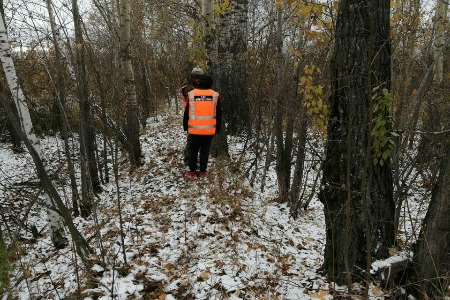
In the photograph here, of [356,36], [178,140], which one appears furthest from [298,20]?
[178,140]

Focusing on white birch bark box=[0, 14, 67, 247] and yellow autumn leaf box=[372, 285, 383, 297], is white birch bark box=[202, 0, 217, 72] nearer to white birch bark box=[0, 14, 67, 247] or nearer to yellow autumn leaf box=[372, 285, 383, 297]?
white birch bark box=[0, 14, 67, 247]

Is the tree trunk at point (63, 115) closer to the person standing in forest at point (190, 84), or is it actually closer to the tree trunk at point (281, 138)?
the person standing in forest at point (190, 84)

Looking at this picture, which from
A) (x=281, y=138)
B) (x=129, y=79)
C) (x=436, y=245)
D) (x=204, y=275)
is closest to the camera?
(x=436, y=245)

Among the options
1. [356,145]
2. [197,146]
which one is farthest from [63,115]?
[356,145]

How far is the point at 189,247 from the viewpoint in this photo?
157 inches

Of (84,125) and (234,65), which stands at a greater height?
(234,65)

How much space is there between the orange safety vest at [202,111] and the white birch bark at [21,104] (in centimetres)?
242

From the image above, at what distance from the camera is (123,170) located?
8.08 meters

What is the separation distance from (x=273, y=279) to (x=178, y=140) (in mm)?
6111

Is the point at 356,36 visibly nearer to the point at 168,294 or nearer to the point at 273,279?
the point at 273,279

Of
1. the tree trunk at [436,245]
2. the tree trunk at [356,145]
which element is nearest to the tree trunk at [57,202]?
the tree trunk at [356,145]

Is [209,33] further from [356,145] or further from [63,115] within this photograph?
[356,145]

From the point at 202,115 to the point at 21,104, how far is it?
8.85 feet

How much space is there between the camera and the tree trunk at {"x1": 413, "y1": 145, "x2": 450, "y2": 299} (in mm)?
2514
